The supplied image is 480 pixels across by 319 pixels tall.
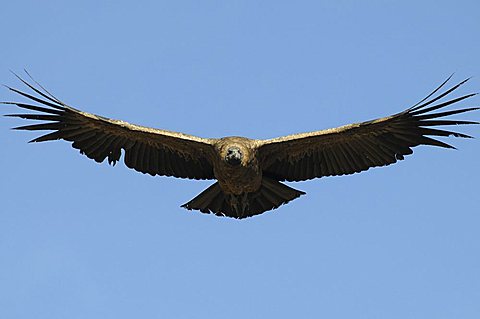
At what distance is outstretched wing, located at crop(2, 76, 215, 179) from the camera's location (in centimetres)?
2134

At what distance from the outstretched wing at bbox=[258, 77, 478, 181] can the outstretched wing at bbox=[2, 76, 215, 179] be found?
3.88 feet

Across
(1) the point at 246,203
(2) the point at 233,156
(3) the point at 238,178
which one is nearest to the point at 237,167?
(2) the point at 233,156

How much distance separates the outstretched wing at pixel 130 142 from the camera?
21344 millimetres

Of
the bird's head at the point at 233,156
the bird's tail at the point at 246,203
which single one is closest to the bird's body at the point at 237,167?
the bird's head at the point at 233,156

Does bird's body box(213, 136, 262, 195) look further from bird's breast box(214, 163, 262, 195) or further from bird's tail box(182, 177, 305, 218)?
bird's tail box(182, 177, 305, 218)

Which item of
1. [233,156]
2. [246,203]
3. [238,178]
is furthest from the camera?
[246,203]

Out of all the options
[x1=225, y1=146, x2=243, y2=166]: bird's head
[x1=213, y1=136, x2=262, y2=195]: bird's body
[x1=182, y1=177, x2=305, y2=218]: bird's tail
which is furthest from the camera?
[x1=182, y1=177, x2=305, y2=218]: bird's tail

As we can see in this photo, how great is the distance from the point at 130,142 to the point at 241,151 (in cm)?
219

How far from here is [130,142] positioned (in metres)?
21.7

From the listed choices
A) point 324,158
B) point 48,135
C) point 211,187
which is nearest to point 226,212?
point 211,187

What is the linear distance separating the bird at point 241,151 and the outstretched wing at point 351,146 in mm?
16

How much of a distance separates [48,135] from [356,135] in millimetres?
5137

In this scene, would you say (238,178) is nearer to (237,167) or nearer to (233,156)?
(237,167)

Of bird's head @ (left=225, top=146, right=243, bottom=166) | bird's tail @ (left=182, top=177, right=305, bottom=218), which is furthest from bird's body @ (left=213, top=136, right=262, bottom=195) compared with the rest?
bird's tail @ (left=182, top=177, right=305, bottom=218)
